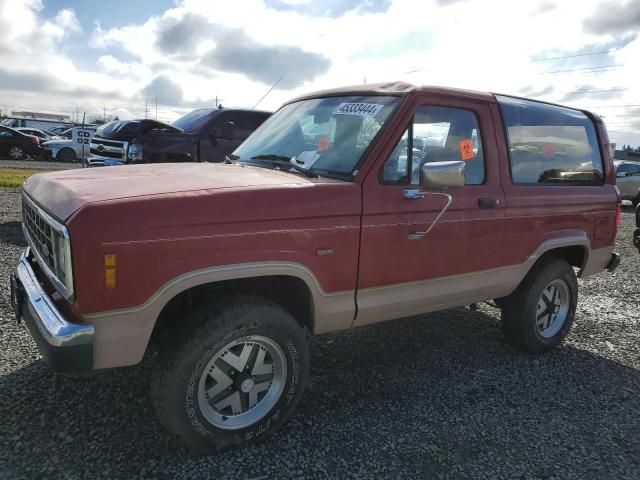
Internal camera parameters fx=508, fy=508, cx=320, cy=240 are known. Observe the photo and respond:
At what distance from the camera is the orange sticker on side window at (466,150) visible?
3666 millimetres

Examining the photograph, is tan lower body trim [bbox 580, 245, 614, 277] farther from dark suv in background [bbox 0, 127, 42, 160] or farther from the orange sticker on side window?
dark suv in background [bbox 0, 127, 42, 160]

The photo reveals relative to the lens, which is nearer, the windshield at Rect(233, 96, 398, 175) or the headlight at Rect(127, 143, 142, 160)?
the windshield at Rect(233, 96, 398, 175)

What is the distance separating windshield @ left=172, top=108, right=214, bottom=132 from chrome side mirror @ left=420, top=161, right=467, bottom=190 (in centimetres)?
692

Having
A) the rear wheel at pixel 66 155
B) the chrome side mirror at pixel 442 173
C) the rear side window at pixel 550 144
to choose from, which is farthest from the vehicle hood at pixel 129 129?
the rear wheel at pixel 66 155

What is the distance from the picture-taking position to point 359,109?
3.46 metres

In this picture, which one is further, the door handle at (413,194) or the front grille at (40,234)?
the door handle at (413,194)

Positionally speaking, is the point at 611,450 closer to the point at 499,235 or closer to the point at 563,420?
the point at 563,420

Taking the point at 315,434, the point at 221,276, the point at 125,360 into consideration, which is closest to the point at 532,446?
the point at 315,434

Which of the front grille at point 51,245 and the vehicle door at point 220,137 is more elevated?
the vehicle door at point 220,137

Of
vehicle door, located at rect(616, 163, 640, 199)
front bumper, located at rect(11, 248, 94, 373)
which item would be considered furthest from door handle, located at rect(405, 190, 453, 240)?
vehicle door, located at rect(616, 163, 640, 199)

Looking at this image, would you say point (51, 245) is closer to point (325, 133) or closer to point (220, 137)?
point (325, 133)

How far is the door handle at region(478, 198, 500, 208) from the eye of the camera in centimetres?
361

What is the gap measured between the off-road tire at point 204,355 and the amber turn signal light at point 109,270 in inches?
19.5

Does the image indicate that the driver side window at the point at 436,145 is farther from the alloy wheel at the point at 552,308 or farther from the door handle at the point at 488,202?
the alloy wheel at the point at 552,308
